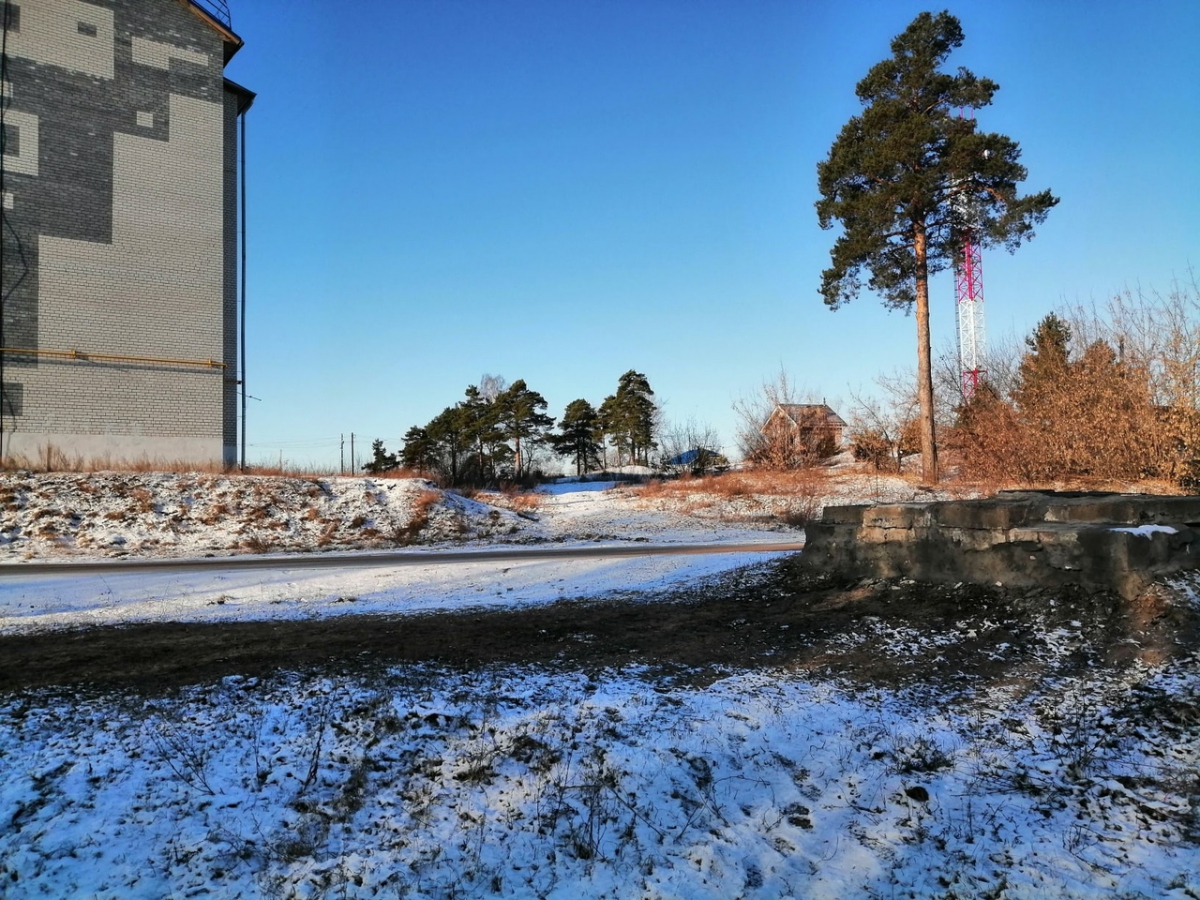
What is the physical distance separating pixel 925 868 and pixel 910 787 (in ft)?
2.22

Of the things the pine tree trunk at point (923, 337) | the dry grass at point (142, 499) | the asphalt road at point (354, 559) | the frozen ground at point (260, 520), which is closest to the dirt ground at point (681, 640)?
the asphalt road at point (354, 559)

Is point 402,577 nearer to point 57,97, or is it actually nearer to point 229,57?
point 57,97

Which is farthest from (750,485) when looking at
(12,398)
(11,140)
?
(11,140)

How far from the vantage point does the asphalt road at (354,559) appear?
518 inches

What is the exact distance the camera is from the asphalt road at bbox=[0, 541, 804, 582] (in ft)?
43.2

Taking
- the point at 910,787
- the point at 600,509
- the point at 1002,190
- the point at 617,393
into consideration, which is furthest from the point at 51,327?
the point at 617,393

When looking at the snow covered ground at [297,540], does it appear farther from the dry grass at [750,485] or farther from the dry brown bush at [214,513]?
the dry grass at [750,485]

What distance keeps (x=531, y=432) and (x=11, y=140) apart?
39588 mm

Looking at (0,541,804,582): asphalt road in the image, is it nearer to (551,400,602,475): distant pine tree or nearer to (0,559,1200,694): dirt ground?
(0,559,1200,694): dirt ground

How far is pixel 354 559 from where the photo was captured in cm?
1477

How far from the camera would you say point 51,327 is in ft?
76.4

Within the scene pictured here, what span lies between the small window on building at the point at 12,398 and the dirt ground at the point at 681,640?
19938 millimetres

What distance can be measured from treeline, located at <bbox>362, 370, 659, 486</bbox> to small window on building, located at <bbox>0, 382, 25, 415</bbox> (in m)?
31.4

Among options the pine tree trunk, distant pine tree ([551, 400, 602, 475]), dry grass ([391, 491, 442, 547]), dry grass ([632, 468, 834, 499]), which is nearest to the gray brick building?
dry grass ([391, 491, 442, 547])
